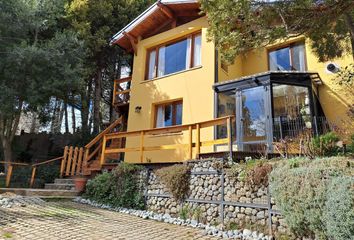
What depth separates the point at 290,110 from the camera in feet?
35.2

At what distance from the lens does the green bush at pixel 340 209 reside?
164 inches

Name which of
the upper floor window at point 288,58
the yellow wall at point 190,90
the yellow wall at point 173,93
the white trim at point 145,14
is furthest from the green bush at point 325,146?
the white trim at point 145,14

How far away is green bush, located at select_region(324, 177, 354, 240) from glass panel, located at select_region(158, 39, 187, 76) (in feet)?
30.6

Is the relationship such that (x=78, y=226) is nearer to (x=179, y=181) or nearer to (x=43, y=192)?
(x=179, y=181)

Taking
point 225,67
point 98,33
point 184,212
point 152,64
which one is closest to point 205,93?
point 225,67

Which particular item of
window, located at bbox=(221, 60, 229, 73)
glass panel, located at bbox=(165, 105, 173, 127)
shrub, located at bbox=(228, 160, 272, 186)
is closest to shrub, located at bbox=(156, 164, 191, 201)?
shrub, located at bbox=(228, 160, 272, 186)

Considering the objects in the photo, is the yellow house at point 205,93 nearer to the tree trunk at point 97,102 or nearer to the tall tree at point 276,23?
the tall tree at point 276,23

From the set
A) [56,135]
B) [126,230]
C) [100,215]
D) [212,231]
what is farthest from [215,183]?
[56,135]

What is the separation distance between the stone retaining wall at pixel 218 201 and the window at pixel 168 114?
4.00 m

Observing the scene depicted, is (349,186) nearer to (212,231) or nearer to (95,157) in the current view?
(212,231)

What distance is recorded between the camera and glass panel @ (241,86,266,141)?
10375 millimetres

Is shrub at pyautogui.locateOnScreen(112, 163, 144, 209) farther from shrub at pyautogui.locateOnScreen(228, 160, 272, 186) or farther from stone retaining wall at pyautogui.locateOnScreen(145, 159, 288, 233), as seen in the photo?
shrub at pyautogui.locateOnScreen(228, 160, 272, 186)

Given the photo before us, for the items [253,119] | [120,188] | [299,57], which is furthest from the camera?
[299,57]

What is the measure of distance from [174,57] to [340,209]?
10.5m
